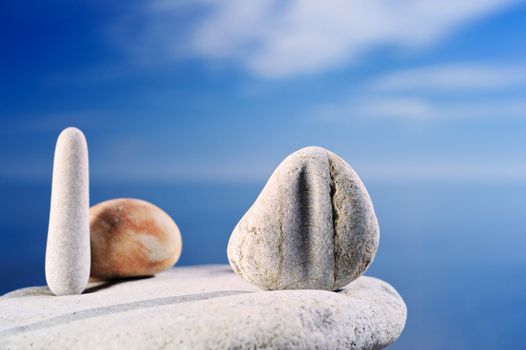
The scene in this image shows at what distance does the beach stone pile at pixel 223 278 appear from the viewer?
3.40 metres

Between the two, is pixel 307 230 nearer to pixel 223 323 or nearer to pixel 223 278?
pixel 223 323

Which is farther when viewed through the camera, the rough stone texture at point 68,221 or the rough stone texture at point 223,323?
the rough stone texture at point 68,221

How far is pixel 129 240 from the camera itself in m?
5.94

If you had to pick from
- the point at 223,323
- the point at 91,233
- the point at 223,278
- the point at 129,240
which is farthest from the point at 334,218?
the point at 91,233

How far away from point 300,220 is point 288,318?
1.03 meters

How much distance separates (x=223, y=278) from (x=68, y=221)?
1604 millimetres

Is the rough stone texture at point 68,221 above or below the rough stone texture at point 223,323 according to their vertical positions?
above

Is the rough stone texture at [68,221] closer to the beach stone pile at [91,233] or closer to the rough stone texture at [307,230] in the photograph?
the beach stone pile at [91,233]

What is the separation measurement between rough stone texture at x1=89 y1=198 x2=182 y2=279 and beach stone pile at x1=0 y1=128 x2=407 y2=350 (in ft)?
0.04

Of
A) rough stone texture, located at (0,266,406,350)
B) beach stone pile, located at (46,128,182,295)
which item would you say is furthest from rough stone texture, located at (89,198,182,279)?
rough stone texture, located at (0,266,406,350)

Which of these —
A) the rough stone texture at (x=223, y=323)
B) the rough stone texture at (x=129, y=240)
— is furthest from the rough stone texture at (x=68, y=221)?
the rough stone texture at (x=223, y=323)

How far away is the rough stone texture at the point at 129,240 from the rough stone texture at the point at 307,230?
1826mm

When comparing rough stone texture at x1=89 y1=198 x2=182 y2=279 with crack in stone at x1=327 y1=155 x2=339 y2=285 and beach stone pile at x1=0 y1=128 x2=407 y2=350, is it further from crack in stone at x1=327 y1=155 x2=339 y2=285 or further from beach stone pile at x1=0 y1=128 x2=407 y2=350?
crack in stone at x1=327 y1=155 x2=339 y2=285

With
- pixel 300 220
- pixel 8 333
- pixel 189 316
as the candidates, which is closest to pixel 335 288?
pixel 300 220
